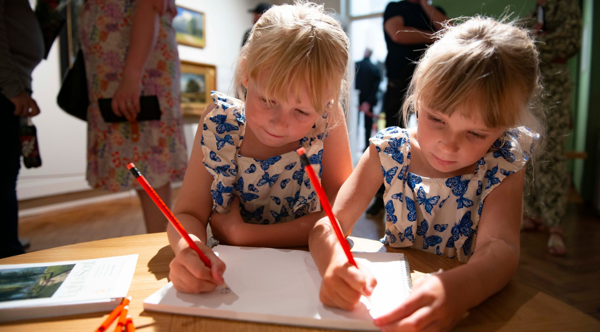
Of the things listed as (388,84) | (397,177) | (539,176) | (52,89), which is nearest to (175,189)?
(52,89)

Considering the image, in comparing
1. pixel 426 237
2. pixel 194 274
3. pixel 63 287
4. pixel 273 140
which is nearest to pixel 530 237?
pixel 426 237

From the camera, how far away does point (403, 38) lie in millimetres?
2148

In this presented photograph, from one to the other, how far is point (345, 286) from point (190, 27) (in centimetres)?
435

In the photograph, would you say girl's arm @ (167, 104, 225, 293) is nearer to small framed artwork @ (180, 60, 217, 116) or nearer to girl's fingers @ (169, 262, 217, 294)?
girl's fingers @ (169, 262, 217, 294)

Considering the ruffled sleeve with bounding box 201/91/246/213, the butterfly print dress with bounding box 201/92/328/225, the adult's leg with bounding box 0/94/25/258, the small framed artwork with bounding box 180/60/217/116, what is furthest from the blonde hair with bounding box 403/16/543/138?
the small framed artwork with bounding box 180/60/217/116

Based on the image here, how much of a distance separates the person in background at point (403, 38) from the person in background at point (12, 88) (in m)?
1.73

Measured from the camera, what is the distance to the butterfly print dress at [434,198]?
790mm

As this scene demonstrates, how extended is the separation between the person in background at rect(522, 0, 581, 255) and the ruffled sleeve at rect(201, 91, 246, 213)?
5.75 ft

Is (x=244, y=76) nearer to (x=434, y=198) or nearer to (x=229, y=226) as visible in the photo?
(x=229, y=226)

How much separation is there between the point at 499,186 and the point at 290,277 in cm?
46

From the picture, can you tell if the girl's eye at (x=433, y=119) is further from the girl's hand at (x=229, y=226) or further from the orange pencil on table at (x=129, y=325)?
the orange pencil on table at (x=129, y=325)

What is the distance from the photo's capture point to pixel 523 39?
692 millimetres

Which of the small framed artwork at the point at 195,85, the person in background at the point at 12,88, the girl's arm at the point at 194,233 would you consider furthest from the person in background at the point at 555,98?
the small framed artwork at the point at 195,85

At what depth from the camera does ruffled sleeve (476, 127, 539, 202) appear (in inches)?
29.4
